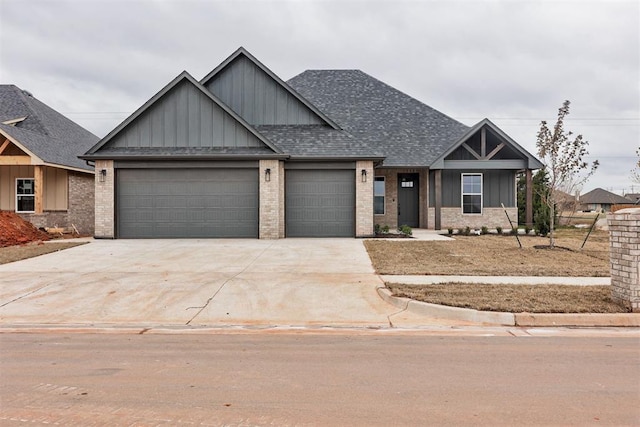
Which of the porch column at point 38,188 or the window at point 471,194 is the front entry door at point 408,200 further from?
the porch column at point 38,188

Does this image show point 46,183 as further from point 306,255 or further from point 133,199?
point 306,255

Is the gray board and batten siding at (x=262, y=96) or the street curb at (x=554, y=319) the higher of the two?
the gray board and batten siding at (x=262, y=96)

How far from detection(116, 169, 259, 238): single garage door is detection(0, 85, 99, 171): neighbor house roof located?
5584mm

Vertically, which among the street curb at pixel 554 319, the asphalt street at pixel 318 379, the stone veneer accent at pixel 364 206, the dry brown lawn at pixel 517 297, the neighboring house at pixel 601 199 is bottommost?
the asphalt street at pixel 318 379

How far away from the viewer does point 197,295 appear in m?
8.82

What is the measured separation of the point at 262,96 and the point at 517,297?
15502 millimetres

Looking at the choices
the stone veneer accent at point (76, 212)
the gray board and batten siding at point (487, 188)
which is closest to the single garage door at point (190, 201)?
the stone veneer accent at point (76, 212)

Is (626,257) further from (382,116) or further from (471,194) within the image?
(382,116)

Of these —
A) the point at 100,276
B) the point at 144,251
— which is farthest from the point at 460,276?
the point at 144,251

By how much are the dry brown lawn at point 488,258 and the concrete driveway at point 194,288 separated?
1.08 metres

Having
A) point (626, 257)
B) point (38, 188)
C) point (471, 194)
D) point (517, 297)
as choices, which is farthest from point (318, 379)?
point (38, 188)

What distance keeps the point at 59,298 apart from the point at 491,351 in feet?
25.6

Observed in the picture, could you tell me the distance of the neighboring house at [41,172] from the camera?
803 inches

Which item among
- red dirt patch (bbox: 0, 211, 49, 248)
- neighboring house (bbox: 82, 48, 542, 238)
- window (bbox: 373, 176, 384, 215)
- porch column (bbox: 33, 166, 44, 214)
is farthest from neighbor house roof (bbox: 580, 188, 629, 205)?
red dirt patch (bbox: 0, 211, 49, 248)
